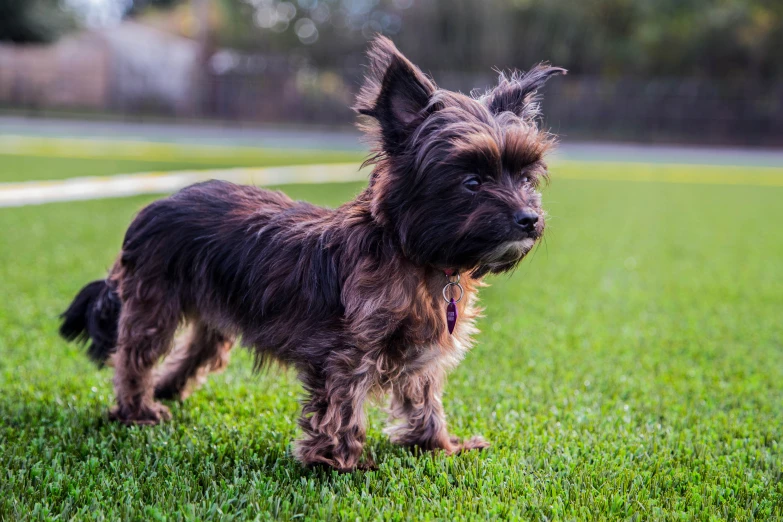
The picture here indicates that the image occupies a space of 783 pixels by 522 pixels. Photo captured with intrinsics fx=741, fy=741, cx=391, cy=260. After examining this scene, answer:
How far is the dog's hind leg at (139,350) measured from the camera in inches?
157

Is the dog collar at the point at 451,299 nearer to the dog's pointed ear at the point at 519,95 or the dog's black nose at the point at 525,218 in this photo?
the dog's black nose at the point at 525,218

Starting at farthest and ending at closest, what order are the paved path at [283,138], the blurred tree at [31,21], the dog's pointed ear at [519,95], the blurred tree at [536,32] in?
the blurred tree at [31,21], the blurred tree at [536,32], the paved path at [283,138], the dog's pointed ear at [519,95]

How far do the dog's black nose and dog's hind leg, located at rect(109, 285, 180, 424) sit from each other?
1.96 m

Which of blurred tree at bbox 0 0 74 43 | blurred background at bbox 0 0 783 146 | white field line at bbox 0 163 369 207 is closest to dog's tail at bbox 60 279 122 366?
white field line at bbox 0 163 369 207

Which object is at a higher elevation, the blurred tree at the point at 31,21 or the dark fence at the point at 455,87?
the blurred tree at the point at 31,21

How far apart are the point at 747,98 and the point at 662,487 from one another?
1398 inches

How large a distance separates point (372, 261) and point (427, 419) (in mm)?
955

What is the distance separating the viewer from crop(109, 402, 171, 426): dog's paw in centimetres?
402

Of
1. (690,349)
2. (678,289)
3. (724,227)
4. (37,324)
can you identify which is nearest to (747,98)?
(724,227)

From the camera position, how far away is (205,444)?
3.73 m

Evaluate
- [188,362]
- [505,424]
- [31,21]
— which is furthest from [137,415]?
[31,21]

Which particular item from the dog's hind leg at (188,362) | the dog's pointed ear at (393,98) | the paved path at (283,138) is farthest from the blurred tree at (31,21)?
the dog's pointed ear at (393,98)

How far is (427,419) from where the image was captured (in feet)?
12.4

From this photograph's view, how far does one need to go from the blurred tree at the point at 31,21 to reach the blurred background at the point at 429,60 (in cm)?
7
